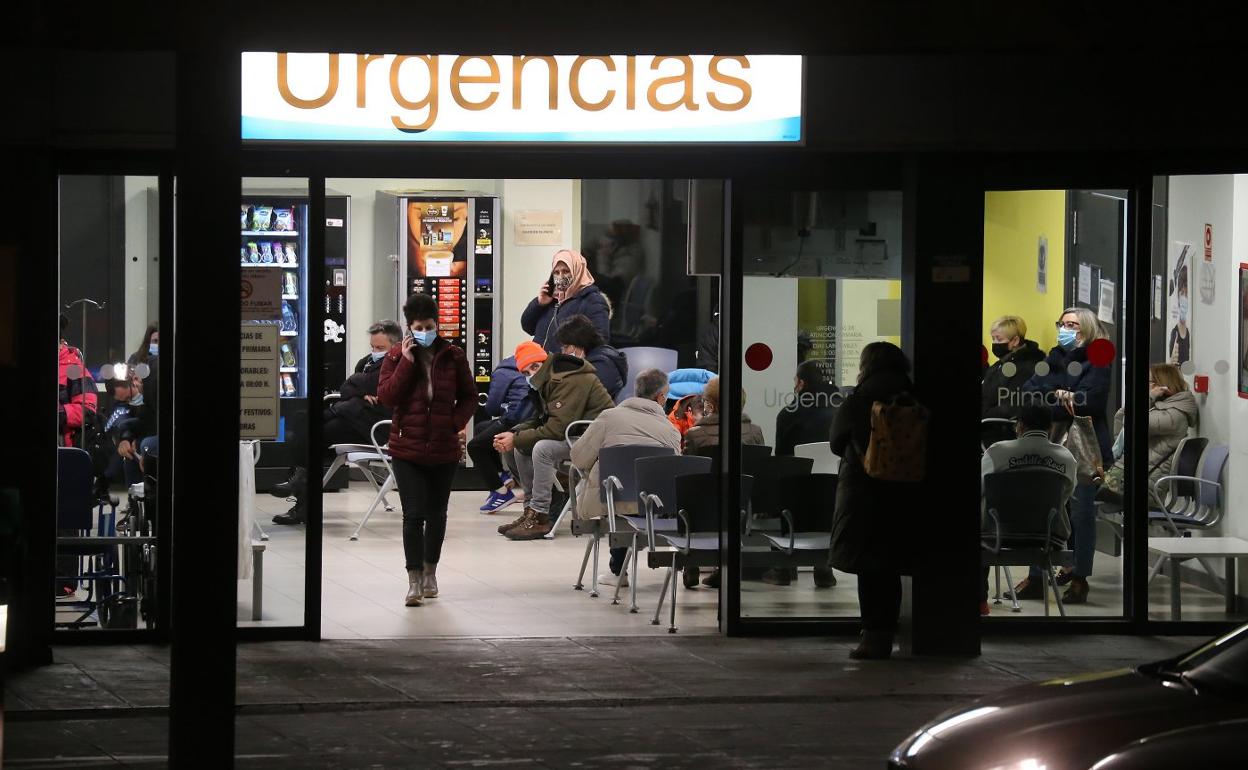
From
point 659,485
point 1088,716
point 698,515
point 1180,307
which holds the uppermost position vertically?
point 1180,307

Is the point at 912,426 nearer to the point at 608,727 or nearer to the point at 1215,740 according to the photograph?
the point at 608,727

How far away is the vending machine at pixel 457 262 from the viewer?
611 inches

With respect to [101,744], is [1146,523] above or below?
above

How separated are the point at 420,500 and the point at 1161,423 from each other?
4048 millimetres

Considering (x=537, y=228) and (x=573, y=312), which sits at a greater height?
(x=537, y=228)

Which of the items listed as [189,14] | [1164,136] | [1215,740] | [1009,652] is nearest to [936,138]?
[1164,136]

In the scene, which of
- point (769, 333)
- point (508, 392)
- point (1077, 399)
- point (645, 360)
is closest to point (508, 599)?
point (769, 333)

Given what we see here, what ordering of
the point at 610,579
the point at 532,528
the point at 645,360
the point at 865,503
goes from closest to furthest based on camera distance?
the point at 865,503, the point at 610,579, the point at 532,528, the point at 645,360

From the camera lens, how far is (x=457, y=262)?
15594 mm

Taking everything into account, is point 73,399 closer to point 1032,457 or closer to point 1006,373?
point 1006,373

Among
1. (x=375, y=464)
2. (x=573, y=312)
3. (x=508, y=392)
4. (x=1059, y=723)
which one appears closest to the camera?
(x=1059, y=723)

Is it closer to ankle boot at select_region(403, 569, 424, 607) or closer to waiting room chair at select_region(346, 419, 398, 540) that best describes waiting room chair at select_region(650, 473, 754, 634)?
ankle boot at select_region(403, 569, 424, 607)

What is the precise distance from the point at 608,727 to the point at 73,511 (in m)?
3.19

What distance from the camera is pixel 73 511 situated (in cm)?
850
